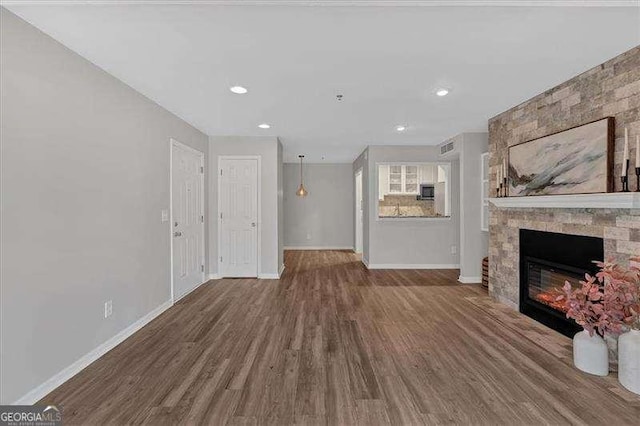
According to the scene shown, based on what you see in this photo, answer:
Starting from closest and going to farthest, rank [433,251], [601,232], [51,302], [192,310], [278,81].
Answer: [51,302], [601,232], [278,81], [192,310], [433,251]

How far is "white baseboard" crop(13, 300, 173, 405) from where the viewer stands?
197 cm

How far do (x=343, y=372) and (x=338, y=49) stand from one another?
2467 millimetres

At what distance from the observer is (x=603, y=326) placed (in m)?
2.21

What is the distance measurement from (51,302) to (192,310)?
1743mm

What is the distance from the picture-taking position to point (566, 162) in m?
2.91

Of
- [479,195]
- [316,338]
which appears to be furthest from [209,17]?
[479,195]

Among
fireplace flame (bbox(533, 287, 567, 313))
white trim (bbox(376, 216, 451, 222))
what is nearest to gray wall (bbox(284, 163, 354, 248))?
white trim (bbox(376, 216, 451, 222))

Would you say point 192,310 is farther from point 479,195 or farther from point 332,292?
point 479,195

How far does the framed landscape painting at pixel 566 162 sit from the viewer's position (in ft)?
8.26

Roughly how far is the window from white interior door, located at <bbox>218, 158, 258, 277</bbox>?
323cm

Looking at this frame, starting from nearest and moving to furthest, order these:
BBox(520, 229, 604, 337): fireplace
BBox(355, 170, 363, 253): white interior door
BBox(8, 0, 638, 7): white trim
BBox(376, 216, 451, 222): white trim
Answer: BBox(8, 0, 638, 7): white trim → BBox(520, 229, 604, 337): fireplace → BBox(376, 216, 451, 222): white trim → BBox(355, 170, 363, 253): white interior door

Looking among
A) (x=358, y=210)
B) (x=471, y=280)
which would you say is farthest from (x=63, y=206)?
(x=358, y=210)

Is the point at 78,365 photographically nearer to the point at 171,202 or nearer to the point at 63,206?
the point at 63,206

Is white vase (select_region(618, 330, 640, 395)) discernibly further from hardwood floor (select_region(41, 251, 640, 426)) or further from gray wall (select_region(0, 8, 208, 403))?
gray wall (select_region(0, 8, 208, 403))
